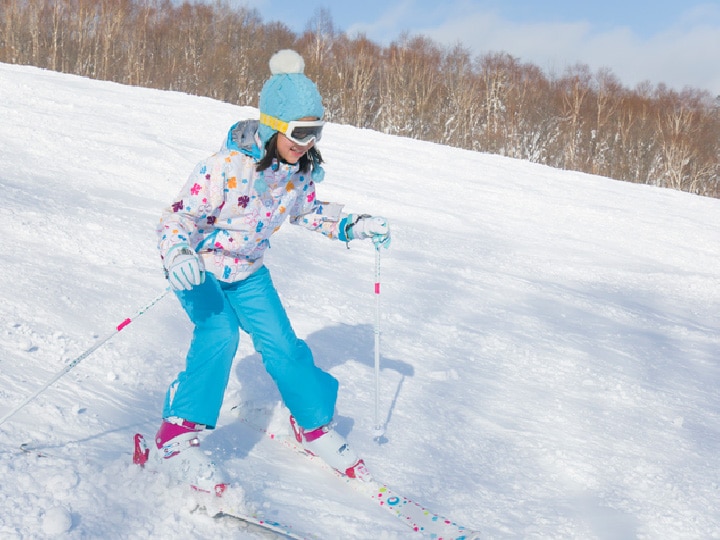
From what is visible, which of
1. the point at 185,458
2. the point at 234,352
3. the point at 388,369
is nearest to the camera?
the point at 185,458

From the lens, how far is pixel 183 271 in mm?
2045

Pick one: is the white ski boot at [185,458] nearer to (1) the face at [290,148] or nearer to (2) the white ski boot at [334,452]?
(2) the white ski boot at [334,452]

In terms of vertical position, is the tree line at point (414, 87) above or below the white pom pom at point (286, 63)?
above

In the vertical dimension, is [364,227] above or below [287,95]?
below

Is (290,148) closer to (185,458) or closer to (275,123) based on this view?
(275,123)

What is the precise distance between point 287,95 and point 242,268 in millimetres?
627

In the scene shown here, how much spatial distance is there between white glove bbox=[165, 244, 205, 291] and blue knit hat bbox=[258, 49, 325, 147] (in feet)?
1.69

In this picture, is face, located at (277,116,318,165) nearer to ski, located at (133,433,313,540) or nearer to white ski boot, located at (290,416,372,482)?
white ski boot, located at (290,416,372,482)

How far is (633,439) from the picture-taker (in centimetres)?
342

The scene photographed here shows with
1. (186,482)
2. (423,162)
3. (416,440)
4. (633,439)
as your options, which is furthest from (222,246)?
(423,162)

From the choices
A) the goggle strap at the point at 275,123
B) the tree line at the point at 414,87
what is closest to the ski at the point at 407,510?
the goggle strap at the point at 275,123

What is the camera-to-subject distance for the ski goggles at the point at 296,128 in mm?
2299

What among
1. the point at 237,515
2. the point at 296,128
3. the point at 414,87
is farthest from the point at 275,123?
the point at 414,87

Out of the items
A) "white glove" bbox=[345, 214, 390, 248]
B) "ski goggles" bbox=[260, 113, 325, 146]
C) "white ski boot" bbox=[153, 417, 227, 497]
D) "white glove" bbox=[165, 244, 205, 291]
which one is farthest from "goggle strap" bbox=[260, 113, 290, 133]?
"white ski boot" bbox=[153, 417, 227, 497]
